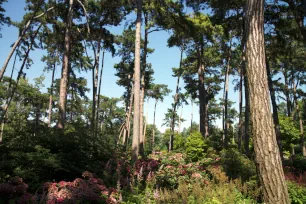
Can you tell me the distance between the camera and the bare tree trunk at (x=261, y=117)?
3615 mm

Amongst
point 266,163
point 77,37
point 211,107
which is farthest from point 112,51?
point 211,107

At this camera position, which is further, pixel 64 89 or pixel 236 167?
pixel 64 89

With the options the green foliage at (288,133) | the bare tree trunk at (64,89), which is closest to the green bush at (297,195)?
the bare tree trunk at (64,89)

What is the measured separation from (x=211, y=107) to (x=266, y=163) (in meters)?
36.2

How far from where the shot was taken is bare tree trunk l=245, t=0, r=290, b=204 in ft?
11.9

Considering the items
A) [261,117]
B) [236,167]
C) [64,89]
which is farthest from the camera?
[64,89]

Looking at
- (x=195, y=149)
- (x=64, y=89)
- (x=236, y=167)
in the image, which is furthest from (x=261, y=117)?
(x=195, y=149)

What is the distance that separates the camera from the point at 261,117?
3883mm

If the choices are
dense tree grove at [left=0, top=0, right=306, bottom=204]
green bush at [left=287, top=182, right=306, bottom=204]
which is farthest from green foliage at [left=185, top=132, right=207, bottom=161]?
green bush at [left=287, top=182, right=306, bottom=204]

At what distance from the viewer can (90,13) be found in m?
15.0

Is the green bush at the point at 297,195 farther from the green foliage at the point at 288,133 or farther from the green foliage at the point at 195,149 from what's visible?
the green foliage at the point at 288,133

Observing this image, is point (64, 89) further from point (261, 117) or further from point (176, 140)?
point (176, 140)

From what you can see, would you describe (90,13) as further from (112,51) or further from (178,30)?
(178,30)

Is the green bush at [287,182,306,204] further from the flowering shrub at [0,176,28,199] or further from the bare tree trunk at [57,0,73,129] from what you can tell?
the bare tree trunk at [57,0,73,129]
